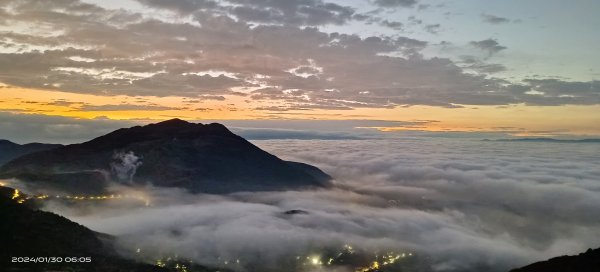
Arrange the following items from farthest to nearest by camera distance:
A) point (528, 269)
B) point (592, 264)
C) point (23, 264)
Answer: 1. point (23, 264)
2. point (528, 269)
3. point (592, 264)

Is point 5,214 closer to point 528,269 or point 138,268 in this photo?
point 138,268

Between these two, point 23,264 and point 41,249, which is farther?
point 41,249

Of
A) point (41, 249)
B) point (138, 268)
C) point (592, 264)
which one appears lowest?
point (138, 268)

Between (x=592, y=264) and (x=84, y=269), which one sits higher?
(x=592, y=264)

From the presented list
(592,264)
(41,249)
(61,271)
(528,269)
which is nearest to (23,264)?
(61,271)

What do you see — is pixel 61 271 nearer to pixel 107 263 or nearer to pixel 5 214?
pixel 107 263

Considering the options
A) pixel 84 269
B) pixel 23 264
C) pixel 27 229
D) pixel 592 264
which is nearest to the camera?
pixel 592 264

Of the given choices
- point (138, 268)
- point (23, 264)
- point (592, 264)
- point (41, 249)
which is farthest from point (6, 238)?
point (592, 264)
